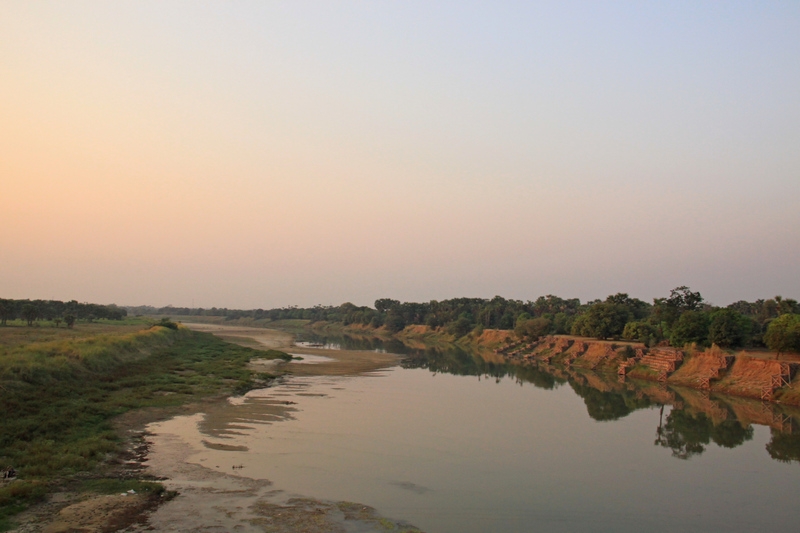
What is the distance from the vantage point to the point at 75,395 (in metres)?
30.6

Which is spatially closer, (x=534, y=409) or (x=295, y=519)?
(x=295, y=519)

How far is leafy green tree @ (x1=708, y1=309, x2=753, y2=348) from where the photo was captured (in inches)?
2100

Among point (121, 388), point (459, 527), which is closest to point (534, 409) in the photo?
point (459, 527)

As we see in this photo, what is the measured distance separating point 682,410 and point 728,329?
18.8 meters

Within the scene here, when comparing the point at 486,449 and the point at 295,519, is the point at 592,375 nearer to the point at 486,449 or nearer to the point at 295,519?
the point at 486,449

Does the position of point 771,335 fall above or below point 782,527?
above

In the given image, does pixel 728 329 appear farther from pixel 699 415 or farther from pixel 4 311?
pixel 4 311

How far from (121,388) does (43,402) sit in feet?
32.9

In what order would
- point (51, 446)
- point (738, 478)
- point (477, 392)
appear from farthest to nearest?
point (477, 392) < point (738, 478) < point (51, 446)

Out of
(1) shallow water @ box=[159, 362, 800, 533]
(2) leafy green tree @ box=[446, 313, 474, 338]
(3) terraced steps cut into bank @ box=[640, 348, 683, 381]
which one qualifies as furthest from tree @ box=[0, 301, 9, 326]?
(3) terraced steps cut into bank @ box=[640, 348, 683, 381]

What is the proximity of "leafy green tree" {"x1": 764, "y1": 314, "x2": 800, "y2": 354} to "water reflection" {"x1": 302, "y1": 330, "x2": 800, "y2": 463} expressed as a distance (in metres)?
7.82

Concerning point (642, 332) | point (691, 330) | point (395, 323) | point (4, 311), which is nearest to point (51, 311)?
point (4, 311)

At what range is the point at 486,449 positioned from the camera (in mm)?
26062

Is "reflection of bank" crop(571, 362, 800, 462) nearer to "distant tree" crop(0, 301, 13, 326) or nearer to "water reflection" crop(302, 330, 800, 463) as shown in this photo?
"water reflection" crop(302, 330, 800, 463)
